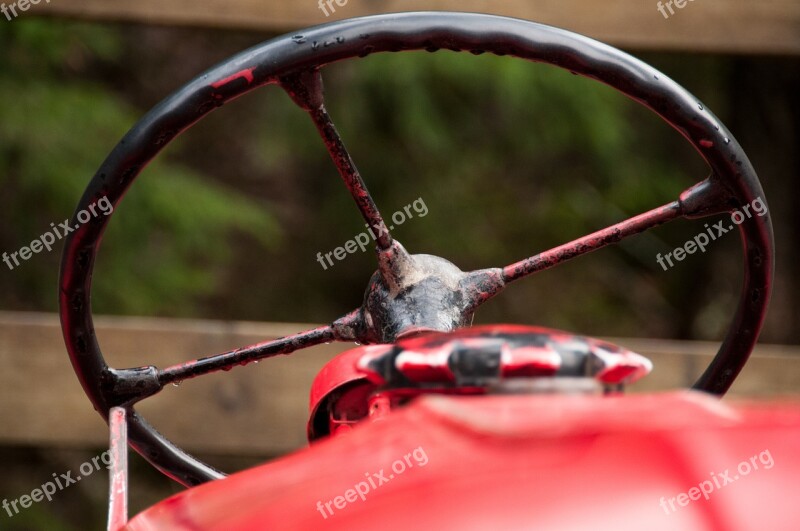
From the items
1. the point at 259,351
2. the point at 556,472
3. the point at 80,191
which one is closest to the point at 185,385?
the point at 80,191

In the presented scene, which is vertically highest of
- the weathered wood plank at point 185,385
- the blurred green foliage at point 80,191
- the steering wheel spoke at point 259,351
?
the blurred green foliage at point 80,191

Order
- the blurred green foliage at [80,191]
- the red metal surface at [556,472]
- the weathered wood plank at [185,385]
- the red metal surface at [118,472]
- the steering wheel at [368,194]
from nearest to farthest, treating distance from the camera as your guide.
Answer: the red metal surface at [556,472], the red metal surface at [118,472], the steering wheel at [368,194], the weathered wood plank at [185,385], the blurred green foliage at [80,191]

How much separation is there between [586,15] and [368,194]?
97 centimetres

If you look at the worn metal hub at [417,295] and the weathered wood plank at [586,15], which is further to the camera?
the weathered wood plank at [586,15]

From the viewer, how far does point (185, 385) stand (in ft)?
4.62

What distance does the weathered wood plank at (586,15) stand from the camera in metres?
1.43

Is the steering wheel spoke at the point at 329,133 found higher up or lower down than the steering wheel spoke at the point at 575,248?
higher up

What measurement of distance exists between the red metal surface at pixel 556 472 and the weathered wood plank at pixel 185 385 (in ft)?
3.29

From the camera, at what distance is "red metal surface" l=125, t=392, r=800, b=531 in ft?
1.08

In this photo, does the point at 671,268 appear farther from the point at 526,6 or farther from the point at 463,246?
the point at 526,6

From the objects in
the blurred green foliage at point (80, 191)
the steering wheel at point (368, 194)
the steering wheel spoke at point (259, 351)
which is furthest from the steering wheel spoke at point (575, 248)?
the blurred green foliage at point (80, 191)

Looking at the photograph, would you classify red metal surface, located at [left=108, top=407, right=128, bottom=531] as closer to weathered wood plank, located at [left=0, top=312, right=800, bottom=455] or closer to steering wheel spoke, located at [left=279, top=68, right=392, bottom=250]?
steering wheel spoke, located at [left=279, top=68, right=392, bottom=250]

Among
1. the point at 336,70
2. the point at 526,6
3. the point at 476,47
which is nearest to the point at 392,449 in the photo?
the point at 476,47

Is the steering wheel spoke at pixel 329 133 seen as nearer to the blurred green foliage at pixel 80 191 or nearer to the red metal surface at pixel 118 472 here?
the red metal surface at pixel 118 472
